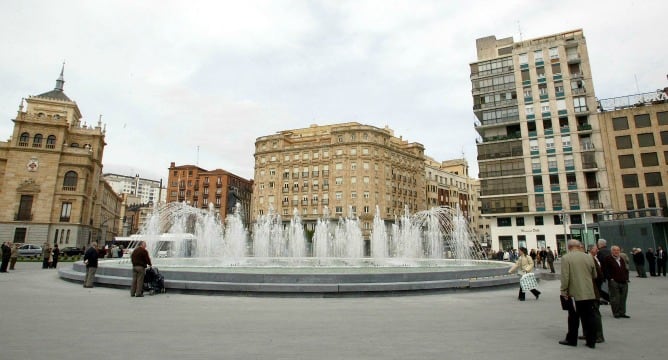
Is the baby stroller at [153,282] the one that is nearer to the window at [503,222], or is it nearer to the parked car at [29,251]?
the parked car at [29,251]

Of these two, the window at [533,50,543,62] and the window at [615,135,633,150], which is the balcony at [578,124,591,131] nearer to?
the window at [615,135,633,150]

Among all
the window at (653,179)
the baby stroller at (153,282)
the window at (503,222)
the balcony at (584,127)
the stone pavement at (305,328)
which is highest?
the balcony at (584,127)

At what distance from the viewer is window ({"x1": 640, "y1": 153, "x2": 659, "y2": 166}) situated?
41062 millimetres

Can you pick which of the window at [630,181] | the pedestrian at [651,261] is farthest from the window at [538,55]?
the pedestrian at [651,261]

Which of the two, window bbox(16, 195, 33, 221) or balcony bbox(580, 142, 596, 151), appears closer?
balcony bbox(580, 142, 596, 151)

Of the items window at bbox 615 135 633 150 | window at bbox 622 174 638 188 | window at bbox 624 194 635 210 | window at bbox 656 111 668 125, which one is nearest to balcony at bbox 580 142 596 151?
window at bbox 615 135 633 150

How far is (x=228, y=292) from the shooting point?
11.0 meters

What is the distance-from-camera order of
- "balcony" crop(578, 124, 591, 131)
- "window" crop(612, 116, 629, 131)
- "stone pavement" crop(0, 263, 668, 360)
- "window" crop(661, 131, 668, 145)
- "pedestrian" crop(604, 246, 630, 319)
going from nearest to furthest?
1. "stone pavement" crop(0, 263, 668, 360)
2. "pedestrian" crop(604, 246, 630, 319)
3. "window" crop(661, 131, 668, 145)
4. "window" crop(612, 116, 629, 131)
5. "balcony" crop(578, 124, 591, 131)

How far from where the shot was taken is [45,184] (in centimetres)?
4659

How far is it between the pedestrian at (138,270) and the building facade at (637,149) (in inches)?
1936

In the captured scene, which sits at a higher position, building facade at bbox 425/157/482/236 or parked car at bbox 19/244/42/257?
building facade at bbox 425/157/482/236

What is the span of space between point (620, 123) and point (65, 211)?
229 feet

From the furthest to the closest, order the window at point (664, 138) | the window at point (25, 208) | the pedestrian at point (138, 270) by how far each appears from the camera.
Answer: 1. the window at point (25, 208)
2. the window at point (664, 138)
3. the pedestrian at point (138, 270)

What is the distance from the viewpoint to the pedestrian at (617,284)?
7922 mm
